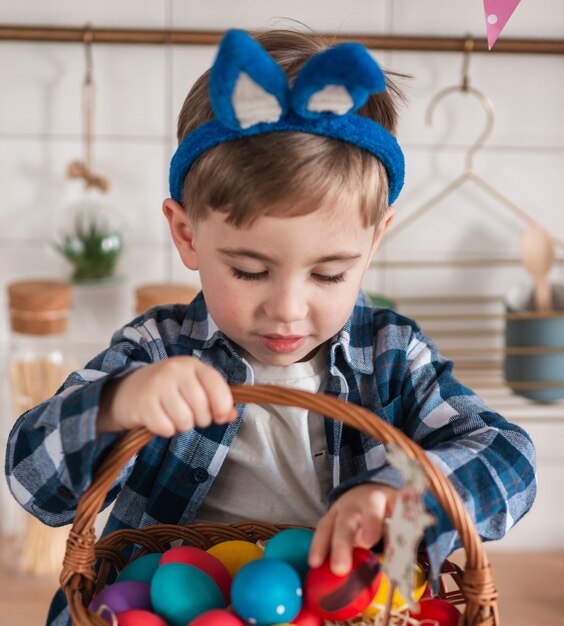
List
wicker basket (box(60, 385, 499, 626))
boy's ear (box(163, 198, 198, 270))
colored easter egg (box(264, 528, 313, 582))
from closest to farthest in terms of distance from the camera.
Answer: wicker basket (box(60, 385, 499, 626)) → colored easter egg (box(264, 528, 313, 582)) → boy's ear (box(163, 198, 198, 270))

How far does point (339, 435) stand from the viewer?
0.89 meters

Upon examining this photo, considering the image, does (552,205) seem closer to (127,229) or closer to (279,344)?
(127,229)

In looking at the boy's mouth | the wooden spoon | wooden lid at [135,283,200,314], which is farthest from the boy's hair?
the wooden spoon

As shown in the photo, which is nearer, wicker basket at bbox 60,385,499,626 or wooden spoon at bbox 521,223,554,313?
wicker basket at bbox 60,385,499,626

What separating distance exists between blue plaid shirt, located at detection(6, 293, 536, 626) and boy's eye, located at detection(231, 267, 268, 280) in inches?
5.5

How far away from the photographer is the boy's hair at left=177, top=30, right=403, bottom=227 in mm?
733

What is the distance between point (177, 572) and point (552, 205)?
1.11m

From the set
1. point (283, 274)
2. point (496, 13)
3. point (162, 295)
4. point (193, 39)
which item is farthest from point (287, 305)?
point (193, 39)

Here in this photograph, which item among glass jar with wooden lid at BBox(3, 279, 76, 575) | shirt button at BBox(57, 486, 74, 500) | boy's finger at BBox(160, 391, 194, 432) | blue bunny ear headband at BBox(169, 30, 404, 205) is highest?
blue bunny ear headband at BBox(169, 30, 404, 205)

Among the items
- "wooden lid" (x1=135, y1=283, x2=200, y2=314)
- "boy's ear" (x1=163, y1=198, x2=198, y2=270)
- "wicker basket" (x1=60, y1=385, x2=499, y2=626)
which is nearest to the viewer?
"wicker basket" (x1=60, y1=385, x2=499, y2=626)

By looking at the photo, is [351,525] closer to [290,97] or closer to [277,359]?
[277,359]

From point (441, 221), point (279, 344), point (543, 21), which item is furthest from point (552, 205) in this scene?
point (279, 344)

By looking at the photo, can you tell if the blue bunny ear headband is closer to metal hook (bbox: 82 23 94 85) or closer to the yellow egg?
the yellow egg

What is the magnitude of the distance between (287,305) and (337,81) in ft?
0.61
